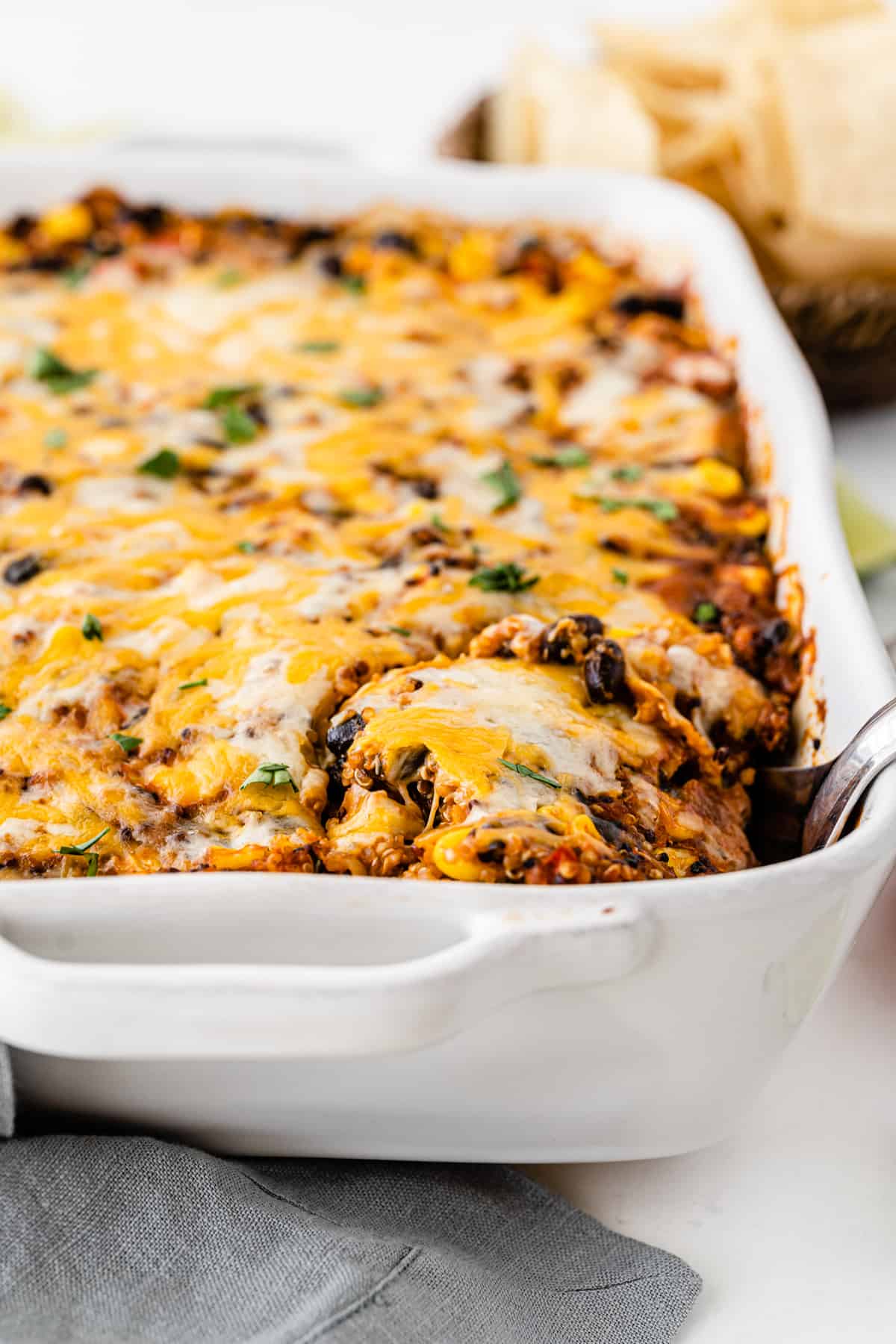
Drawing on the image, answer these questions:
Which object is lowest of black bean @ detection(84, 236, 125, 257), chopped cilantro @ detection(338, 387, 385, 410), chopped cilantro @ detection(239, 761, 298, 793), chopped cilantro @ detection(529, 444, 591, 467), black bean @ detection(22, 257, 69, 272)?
chopped cilantro @ detection(239, 761, 298, 793)

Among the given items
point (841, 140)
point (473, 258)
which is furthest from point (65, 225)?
point (841, 140)

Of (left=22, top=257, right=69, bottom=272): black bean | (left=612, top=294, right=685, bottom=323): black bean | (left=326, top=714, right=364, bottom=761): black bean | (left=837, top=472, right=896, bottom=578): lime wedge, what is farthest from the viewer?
(left=22, top=257, right=69, bottom=272): black bean

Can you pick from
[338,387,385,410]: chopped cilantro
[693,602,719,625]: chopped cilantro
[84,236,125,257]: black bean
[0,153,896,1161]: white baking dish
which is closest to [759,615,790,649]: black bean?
[693,602,719,625]: chopped cilantro

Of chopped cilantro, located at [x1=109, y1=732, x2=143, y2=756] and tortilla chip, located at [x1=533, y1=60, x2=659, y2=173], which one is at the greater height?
tortilla chip, located at [x1=533, y1=60, x2=659, y2=173]

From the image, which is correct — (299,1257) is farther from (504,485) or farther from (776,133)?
(776,133)

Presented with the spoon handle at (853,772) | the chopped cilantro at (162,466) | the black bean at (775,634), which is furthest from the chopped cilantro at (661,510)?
the chopped cilantro at (162,466)

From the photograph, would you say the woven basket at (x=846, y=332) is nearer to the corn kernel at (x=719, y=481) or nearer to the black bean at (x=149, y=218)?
the corn kernel at (x=719, y=481)

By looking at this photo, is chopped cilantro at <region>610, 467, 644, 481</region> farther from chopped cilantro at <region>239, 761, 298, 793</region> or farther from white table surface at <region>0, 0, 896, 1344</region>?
chopped cilantro at <region>239, 761, 298, 793</region>
